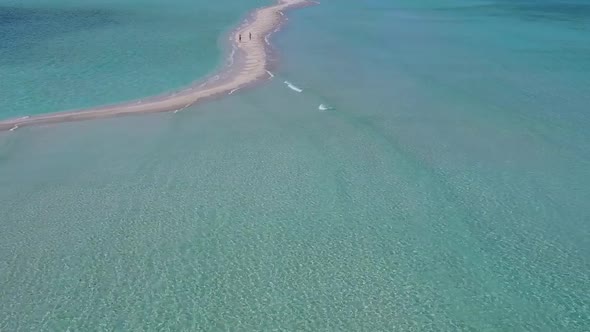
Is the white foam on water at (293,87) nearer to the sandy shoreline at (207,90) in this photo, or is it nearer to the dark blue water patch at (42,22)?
the sandy shoreline at (207,90)

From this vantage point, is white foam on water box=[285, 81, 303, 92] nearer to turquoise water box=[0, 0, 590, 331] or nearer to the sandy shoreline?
turquoise water box=[0, 0, 590, 331]

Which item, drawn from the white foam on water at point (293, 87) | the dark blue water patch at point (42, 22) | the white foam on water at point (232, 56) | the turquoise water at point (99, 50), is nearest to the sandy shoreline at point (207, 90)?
the white foam on water at point (232, 56)

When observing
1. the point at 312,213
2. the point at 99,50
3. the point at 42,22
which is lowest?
the point at 312,213

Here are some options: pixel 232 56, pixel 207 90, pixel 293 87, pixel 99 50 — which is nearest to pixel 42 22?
pixel 99 50

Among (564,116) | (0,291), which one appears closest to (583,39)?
(564,116)

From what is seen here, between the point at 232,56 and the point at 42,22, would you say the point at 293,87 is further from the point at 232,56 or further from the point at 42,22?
the point at 42,22

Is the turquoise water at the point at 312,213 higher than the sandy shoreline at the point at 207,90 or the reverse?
the reverse

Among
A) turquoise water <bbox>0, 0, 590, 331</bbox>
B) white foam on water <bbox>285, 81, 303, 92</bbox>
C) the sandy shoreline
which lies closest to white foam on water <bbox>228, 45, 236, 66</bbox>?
the sandy shoreline
